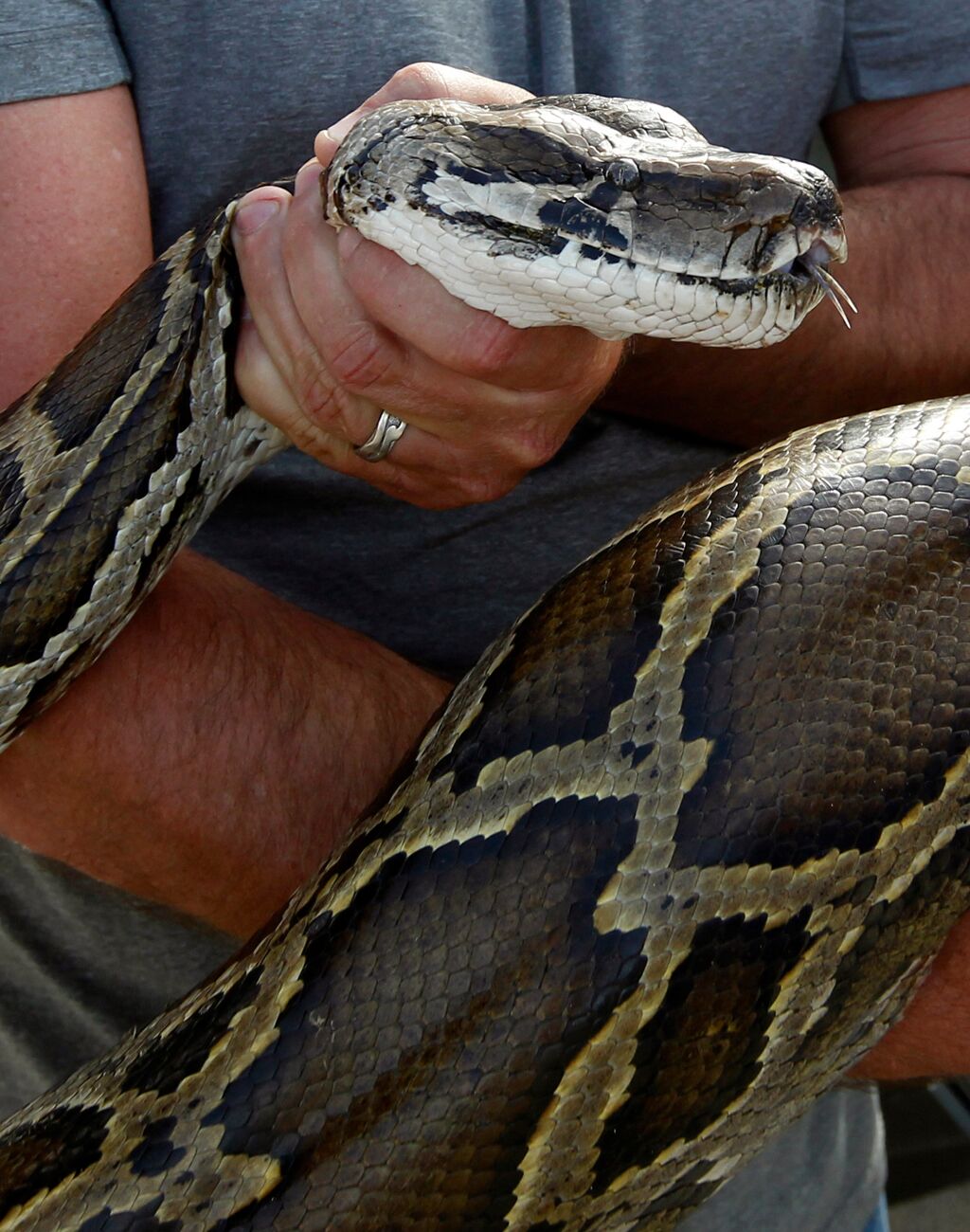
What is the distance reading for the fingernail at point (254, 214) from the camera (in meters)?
1.39

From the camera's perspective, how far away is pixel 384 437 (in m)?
1.40

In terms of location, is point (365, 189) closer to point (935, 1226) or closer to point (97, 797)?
point (97, 797)

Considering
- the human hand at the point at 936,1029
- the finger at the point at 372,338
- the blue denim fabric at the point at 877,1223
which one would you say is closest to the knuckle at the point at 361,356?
the finger at the point at 372,338

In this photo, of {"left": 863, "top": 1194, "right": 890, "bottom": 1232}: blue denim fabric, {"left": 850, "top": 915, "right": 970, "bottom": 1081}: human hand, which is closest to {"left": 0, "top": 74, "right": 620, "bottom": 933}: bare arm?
{"left": 850, "top": 915, "right": 970, "bottom": 1081}: human hand

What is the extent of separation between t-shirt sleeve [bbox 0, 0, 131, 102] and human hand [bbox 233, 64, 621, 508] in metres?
0.23

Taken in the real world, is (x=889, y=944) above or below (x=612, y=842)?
below

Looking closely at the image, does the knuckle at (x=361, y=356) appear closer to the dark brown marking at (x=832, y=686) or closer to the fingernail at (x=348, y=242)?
the fingernail at (x=348, y=242)

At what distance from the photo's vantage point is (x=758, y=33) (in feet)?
5.74

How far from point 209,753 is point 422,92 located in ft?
2.55

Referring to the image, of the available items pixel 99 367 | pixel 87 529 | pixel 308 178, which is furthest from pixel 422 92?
pixel 87 529

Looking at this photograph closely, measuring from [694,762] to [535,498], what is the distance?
813 millimetres

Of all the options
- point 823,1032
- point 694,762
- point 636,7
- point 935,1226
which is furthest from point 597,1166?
point 935,1226

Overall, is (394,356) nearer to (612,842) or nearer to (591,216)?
(591,216)

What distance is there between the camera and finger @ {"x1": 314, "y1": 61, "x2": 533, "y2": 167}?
51.1 inches
